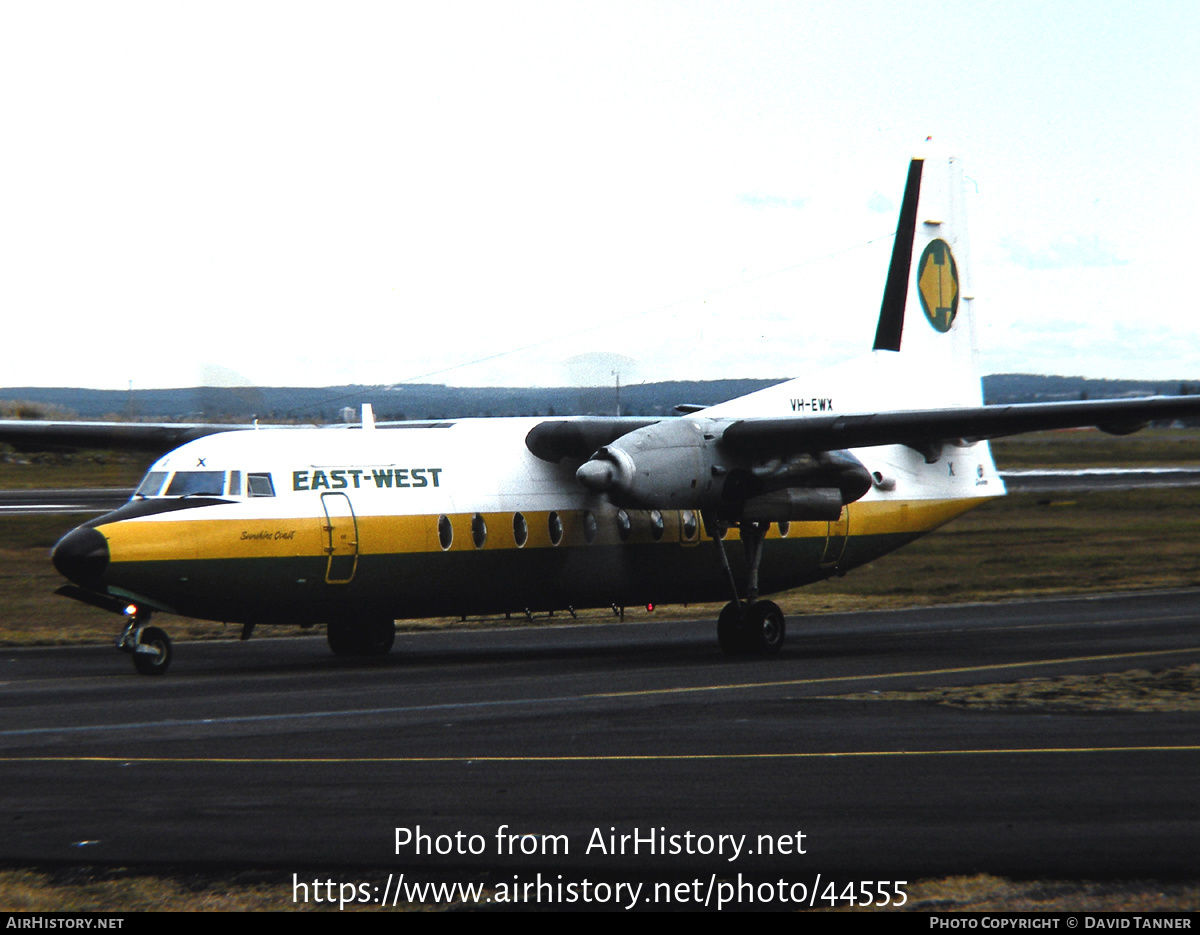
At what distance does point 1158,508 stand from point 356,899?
154 feet

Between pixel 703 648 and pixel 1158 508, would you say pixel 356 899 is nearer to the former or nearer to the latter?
pixel 703 648

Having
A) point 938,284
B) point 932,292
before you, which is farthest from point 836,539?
point 938,284

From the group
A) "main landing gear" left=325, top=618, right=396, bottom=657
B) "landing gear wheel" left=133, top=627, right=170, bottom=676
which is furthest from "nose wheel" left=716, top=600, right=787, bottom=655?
"landing gear wheel" left=133, top=627, right=170, bottom=676

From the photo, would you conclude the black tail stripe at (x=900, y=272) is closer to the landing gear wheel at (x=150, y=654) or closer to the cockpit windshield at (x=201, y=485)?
the cockpit windshield at (x=201, y=485)

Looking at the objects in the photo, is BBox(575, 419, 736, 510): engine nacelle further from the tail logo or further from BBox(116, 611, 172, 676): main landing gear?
the tail logo

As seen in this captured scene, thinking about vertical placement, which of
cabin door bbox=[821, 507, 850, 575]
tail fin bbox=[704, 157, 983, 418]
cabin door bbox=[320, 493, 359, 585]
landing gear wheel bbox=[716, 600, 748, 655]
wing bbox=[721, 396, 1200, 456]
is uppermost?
tail fin bbox=[704, 157, 983, 418]

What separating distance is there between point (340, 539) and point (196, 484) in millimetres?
2055

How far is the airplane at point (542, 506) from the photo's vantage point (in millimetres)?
17188

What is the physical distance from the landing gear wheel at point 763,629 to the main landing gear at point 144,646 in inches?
344

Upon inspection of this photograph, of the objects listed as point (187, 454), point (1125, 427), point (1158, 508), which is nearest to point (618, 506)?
point (187, 454)

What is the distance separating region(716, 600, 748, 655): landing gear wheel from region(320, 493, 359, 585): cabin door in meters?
6.07

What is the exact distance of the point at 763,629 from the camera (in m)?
20.5

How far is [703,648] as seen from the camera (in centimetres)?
2195

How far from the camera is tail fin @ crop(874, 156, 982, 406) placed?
24797 mm
